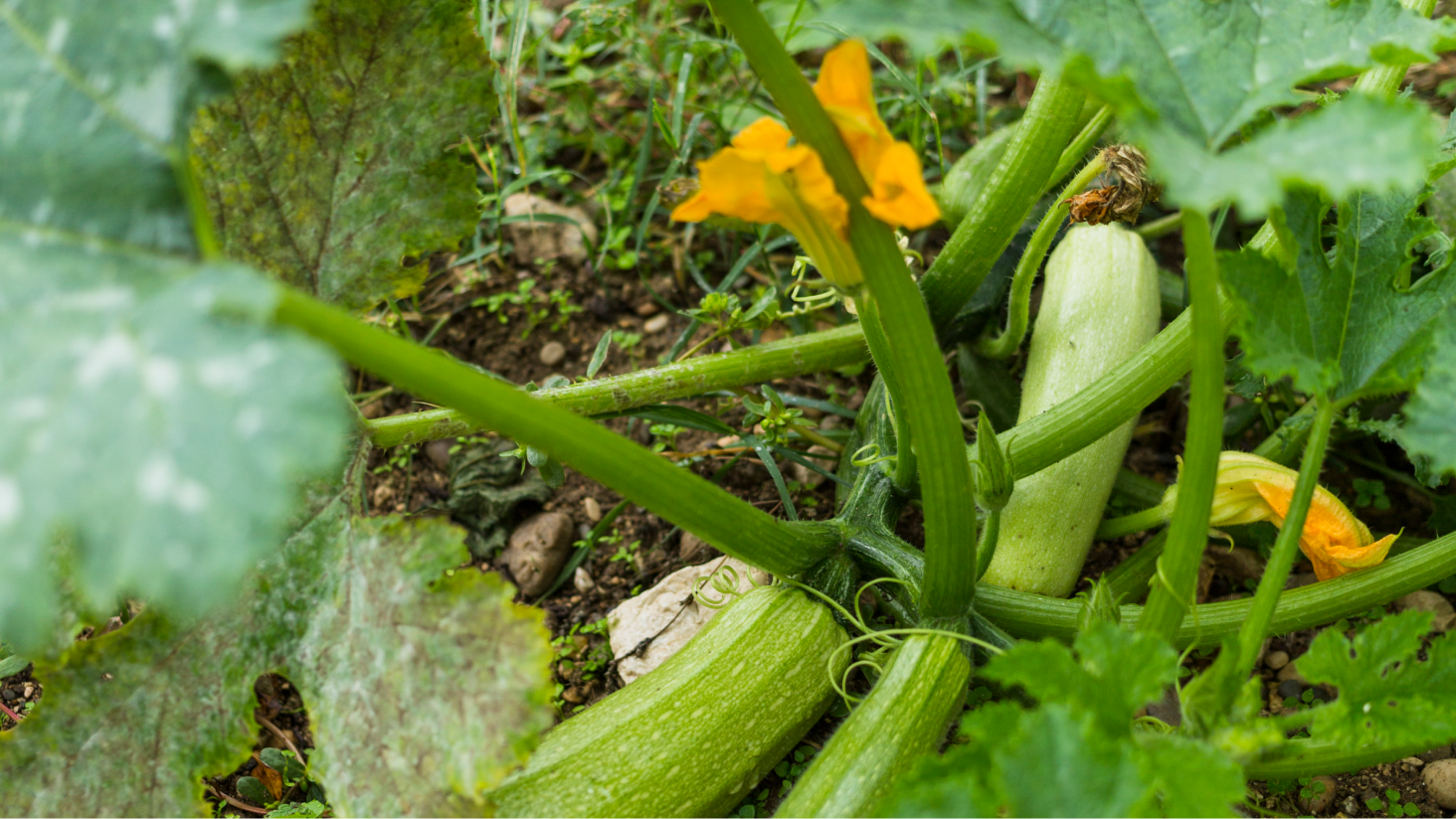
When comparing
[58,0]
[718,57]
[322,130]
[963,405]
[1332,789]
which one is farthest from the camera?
[718,57]

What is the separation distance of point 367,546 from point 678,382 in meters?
0.73

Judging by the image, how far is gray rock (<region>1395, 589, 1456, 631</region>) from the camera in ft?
6.12

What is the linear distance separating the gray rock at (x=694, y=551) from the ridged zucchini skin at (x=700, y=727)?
387mm

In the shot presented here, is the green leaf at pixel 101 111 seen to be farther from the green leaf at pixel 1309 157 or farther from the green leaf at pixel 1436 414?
the green leaf at pixel 1436 414

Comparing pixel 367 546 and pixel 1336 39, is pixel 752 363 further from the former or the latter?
pixel 1336 39

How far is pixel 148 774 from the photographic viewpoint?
1.36m

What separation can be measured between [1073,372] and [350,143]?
4.40 feet

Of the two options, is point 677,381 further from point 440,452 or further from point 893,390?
point 440,452

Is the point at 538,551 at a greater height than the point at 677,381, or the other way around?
the point at 677,381

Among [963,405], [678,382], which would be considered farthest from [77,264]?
[963,405]

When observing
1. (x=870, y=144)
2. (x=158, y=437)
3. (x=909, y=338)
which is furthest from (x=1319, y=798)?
(x=158, y=437)

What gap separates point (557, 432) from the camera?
3.74ft

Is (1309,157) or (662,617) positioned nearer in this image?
(1309,157)

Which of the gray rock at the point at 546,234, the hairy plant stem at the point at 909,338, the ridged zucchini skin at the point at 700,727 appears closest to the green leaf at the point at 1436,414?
the hairy plant stem at the point at 909,338
